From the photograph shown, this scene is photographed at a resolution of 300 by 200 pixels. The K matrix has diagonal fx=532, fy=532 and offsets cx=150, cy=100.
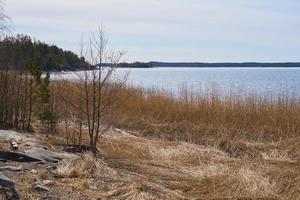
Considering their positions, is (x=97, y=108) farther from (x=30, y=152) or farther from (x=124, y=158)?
(x=30, y=152)

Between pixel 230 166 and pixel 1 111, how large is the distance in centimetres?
471

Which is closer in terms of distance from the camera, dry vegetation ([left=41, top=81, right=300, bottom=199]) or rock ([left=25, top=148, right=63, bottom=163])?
dry vegetation ([left=41, top=81, right=300, bottom=199])

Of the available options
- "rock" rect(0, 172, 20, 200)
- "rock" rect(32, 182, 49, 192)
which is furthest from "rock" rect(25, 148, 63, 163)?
"rock" rect(0, 172, 20, 200)

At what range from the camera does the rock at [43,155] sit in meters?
6.80

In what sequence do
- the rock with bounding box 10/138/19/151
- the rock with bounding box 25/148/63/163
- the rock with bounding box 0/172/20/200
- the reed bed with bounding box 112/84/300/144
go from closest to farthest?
the rock with bounding box 0/172/20/200
the rock with bounding box 25/148/63/163
the rock with bounding box 10/138/19/151
the reed bed with bounding box 112/84/300/144

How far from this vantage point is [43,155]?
6918 mm

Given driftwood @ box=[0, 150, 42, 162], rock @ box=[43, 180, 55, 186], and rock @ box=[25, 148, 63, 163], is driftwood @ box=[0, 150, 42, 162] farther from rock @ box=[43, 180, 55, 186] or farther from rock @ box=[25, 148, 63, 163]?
rock @ box=[43, 180, 55, 186]

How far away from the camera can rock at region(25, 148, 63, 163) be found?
6805 mm

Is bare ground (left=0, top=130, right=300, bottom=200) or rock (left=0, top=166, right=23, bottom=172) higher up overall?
rock (left=0, top=166, right=23, bottom=172)

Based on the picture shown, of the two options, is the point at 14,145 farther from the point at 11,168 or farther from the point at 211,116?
the point at 211,116

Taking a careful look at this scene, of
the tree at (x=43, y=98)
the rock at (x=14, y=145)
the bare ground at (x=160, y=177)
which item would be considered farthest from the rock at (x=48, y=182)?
the tree at (x=43, y=98)

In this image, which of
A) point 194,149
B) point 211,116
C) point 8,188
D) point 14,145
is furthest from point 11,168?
point 211,116

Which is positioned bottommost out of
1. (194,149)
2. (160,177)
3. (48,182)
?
(194,149)

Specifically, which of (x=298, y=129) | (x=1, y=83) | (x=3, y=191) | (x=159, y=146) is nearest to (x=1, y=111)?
(x=1, y=83)
